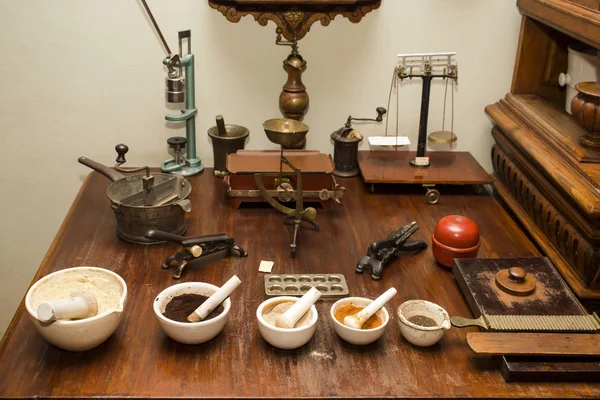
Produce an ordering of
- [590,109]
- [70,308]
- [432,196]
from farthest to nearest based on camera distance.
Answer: [432,196] < [590,109] < [70,308]

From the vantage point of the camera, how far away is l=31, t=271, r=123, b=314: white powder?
54.3 inches

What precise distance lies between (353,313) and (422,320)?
0.50ft

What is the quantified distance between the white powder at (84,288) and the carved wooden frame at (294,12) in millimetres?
1060

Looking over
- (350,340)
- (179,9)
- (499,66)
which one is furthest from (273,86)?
(350,340)

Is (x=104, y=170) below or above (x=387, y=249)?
above

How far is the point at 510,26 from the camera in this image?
7.26 feet

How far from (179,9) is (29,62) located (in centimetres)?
54

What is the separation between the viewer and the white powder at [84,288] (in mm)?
1379

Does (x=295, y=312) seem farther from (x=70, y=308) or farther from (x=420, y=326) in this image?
(x=70, y=308)

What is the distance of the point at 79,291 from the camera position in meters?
1.33

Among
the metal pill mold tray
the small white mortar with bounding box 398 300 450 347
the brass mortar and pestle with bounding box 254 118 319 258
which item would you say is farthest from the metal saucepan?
the small white mortar with bounding box 398 300 450 347

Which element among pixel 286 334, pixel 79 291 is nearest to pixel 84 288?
pixel 79 291

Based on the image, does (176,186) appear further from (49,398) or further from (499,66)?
(499,66)

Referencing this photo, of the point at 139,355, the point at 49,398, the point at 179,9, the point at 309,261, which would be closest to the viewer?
the point at 49,398
